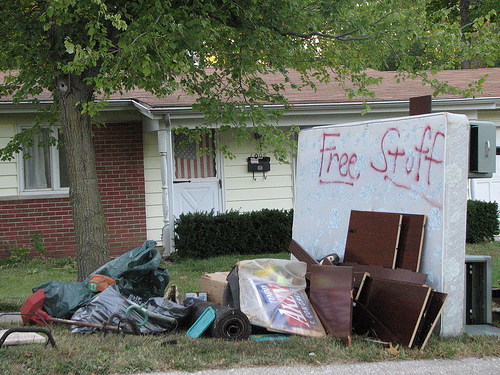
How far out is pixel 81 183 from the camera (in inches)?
259

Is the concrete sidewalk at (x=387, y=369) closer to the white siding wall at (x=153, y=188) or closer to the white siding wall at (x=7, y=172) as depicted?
the white siding wall at (x=153, y=188)

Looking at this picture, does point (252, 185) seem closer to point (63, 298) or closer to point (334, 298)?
point (63, 298)

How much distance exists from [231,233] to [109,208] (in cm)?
281

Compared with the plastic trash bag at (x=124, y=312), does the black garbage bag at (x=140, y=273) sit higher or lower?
higher

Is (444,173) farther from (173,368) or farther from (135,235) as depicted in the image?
(135,235)

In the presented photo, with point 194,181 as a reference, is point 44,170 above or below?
above

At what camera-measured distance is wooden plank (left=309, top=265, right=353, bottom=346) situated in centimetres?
452

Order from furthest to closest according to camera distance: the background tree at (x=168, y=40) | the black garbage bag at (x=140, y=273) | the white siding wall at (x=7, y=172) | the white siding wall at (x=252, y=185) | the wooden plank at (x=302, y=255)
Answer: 1. the white siding wall at (x=252, y=185)
2. the white siding wall at (x=7, y=172)
3. the background tree at (x=168, y=40)
4. the black garbage bag at (x=140, y=273)
5. the wooden plank at (x=302, y=255)

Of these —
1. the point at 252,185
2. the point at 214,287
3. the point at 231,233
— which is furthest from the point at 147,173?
the point at 214,287

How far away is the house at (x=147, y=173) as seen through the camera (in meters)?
10.7

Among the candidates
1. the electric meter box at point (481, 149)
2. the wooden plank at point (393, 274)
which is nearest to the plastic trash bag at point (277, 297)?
the wooden plank at point (393, 274)

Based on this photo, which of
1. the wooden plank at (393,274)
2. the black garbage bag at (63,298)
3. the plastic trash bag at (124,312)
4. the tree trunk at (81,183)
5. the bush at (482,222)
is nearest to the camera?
the wooden plank at (393,274)

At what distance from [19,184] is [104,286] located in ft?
21.2

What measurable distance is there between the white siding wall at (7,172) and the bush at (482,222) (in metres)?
9.70
